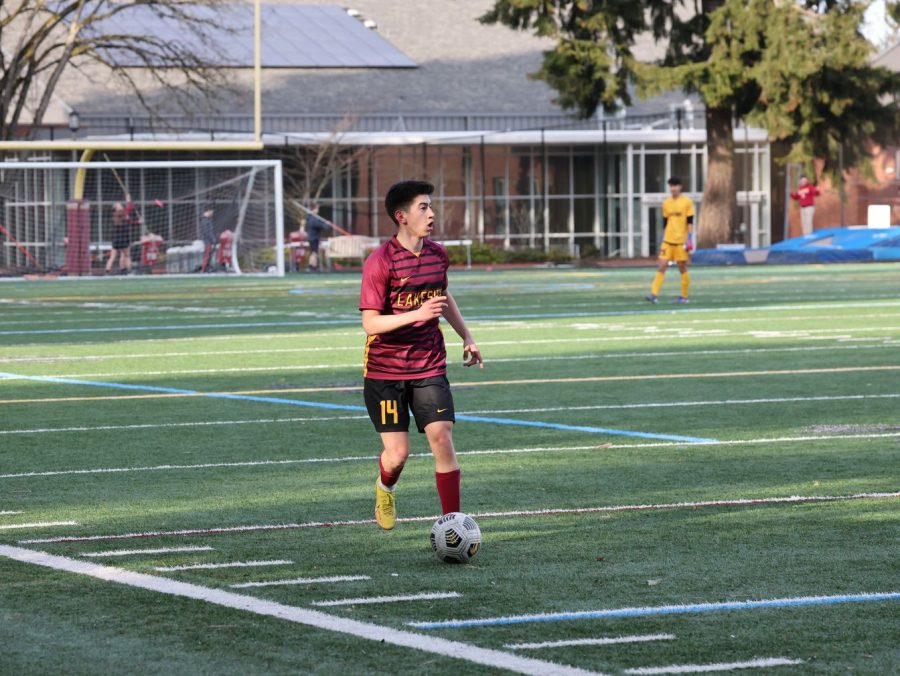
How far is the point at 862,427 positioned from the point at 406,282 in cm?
510

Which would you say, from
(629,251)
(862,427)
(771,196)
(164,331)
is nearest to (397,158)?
Answer: (629,251)

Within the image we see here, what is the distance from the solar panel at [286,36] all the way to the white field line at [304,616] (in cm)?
5761

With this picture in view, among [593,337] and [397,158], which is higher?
[397,158]

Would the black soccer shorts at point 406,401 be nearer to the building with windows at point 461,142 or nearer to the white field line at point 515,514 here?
the white field line at point 515,514

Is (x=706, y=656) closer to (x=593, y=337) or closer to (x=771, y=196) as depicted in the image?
(x=593, y=337)

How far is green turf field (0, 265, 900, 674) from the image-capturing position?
19.3 feet

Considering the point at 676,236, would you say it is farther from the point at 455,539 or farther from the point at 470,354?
the point at 455,539

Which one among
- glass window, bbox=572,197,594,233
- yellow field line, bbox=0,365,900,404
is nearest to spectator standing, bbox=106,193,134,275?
yellow field line, bbox=0,365,900,404

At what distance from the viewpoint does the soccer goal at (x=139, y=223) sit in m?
39.0

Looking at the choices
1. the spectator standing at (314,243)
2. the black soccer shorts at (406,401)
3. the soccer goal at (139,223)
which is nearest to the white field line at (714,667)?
the black soccer shorts at (406,401)

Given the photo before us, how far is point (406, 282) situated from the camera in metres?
7.71

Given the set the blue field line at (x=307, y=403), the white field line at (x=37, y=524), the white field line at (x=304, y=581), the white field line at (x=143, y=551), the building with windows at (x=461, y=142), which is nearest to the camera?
the white field line at (x=304, y=581)

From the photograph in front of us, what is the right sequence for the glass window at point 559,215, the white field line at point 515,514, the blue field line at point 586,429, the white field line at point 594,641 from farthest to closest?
the glass window at point 559,215 → the blue field line at point 586,429 → the white field line at point 515,514 → the white field line at point 594,641

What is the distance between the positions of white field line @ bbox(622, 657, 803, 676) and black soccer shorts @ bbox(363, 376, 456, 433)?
7.69 feet
